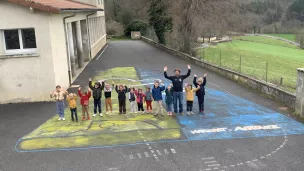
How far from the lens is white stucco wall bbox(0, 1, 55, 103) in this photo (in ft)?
43.8

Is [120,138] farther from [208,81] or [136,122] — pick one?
[208,81]

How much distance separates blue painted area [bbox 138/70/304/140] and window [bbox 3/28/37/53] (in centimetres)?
721

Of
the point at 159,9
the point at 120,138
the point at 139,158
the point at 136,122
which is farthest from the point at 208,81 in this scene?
the point at 159,9

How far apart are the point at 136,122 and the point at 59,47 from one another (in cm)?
614

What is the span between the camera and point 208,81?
1741cm

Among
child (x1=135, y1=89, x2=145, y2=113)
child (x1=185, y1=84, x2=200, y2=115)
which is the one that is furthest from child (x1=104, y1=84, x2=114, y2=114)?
child (x1=185, y1=84, x2=200, y2=115)

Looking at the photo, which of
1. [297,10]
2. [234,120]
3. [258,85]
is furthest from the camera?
[297,10]

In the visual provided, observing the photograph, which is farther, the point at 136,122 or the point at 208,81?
the point at 208,81

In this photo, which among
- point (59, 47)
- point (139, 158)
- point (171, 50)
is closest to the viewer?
point (139, 158)

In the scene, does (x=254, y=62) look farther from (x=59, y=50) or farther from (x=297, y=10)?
(x=297, y=10)

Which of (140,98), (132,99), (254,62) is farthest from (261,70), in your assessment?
(132,99)

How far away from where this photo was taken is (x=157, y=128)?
33.8 feet

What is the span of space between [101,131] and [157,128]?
1763 millimetres

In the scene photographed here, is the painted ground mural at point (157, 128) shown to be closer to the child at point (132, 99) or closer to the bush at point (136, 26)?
the child at point (132, 99)
